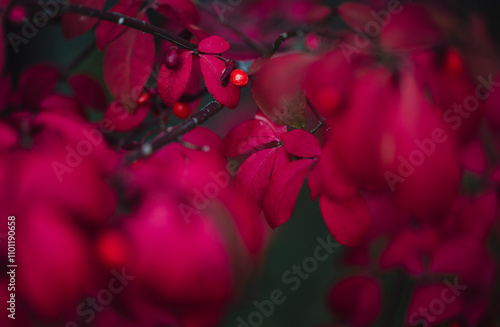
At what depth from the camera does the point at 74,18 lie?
0.41 meters

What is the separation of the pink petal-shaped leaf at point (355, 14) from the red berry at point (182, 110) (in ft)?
0.75

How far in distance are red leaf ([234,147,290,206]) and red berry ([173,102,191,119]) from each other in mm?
92

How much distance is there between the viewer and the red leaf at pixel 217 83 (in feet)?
1.24

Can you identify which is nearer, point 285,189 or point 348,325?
point 285,189

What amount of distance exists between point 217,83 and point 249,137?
0.07m

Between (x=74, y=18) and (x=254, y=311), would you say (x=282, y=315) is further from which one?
(x=74, y=18)

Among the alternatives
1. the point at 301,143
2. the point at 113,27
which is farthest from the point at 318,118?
the point at 113,27

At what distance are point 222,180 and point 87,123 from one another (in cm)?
18

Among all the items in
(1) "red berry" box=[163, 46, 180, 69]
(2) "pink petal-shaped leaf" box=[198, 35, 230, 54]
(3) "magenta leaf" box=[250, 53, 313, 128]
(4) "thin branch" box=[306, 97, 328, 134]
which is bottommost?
(4) "thin branch" box=[306, 97, 328, 134]

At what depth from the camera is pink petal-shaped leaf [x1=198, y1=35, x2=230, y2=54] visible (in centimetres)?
38

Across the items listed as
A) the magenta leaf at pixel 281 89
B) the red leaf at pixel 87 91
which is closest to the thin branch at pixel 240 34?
the magenta leaf at pixel 281 89

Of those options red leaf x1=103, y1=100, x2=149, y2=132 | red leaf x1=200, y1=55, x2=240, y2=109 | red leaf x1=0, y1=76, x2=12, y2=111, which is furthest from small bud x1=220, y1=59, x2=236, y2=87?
red leaf x1=0, y1=76, x2=12, y2=111

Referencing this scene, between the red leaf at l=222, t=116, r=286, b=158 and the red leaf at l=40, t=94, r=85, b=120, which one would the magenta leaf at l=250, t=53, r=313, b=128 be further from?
the red leaf at l=40, t=94, r=85, b=120

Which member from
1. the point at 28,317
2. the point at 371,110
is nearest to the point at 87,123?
the point at 28,317
